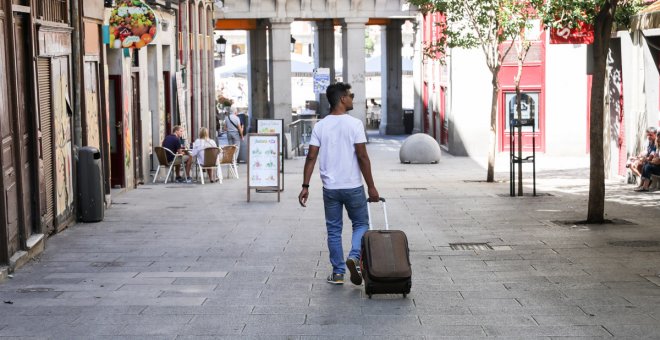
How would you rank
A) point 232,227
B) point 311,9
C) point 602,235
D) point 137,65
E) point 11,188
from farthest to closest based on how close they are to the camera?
point 311,9
point 137,65
point 232,227
point 602,235
point 11,188

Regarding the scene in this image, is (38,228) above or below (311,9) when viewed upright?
below

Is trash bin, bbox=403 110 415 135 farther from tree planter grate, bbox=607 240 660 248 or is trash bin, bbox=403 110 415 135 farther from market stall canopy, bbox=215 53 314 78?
tree planter grate, bbox=607 240 660 248

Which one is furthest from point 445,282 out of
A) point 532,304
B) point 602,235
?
point 602,235

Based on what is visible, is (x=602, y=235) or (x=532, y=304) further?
(x=602, y=235)

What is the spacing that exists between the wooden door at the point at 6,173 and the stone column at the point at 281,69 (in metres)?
32.6

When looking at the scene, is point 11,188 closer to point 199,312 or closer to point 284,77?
point 199,312

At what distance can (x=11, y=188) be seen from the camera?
12539mm

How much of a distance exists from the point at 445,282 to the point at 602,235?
14.2 feet

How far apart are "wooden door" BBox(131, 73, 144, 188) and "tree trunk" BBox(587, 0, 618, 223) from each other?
1076 cm

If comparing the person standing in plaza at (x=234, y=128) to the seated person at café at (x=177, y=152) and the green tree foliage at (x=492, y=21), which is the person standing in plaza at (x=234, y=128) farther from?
the green tree foliage at (x=492, y=21)

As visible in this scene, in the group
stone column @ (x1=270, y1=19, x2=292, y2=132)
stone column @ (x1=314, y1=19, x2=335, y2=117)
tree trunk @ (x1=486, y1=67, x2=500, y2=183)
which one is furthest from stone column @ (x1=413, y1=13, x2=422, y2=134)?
tree trunk @ (x1=486, y1=67, x2=500, y2=183)

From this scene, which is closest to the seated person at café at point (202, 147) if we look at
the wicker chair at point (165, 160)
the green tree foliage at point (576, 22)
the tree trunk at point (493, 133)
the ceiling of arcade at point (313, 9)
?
the wicker chair at point (165, 160)

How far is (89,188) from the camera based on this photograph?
17141mm

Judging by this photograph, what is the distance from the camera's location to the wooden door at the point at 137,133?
24445 millimetres
